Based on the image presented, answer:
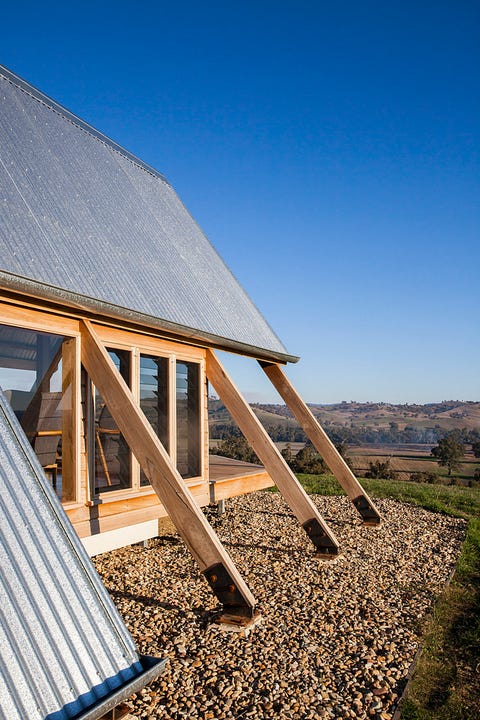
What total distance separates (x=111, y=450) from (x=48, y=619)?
11.5ft

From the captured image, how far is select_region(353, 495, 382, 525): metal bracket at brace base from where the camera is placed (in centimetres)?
831

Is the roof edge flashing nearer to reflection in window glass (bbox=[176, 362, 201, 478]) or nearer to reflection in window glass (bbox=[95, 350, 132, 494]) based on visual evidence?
reflection in window glass (bbox=[176, 362, 201, 478])

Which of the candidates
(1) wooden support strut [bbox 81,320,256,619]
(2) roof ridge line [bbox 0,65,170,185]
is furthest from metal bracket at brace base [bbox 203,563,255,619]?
(2) roof ridge line [bbox 0,65,170,185]

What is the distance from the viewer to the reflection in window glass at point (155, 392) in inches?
251

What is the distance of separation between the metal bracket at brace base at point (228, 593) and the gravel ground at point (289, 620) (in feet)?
0.56

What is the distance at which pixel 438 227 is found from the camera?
15.7 meters

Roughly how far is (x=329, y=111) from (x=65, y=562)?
11.9 meters

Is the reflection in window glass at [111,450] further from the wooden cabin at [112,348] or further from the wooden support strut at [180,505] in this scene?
the wooden support strut at [180,505]

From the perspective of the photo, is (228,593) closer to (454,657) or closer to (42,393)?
(454,657)

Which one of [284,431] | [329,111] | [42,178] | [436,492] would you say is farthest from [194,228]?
[284,431]

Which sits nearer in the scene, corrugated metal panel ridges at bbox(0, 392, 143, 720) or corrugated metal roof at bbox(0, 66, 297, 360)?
corrugated metal panel ridges at bbox(0, 392, 143, 720)

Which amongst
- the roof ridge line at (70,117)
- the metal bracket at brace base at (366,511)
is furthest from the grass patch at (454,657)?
the roof ridge line at (70,117)

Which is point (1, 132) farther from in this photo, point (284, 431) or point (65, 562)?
point (284, 431)

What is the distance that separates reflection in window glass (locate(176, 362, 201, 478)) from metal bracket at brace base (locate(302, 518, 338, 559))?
1643 mm
